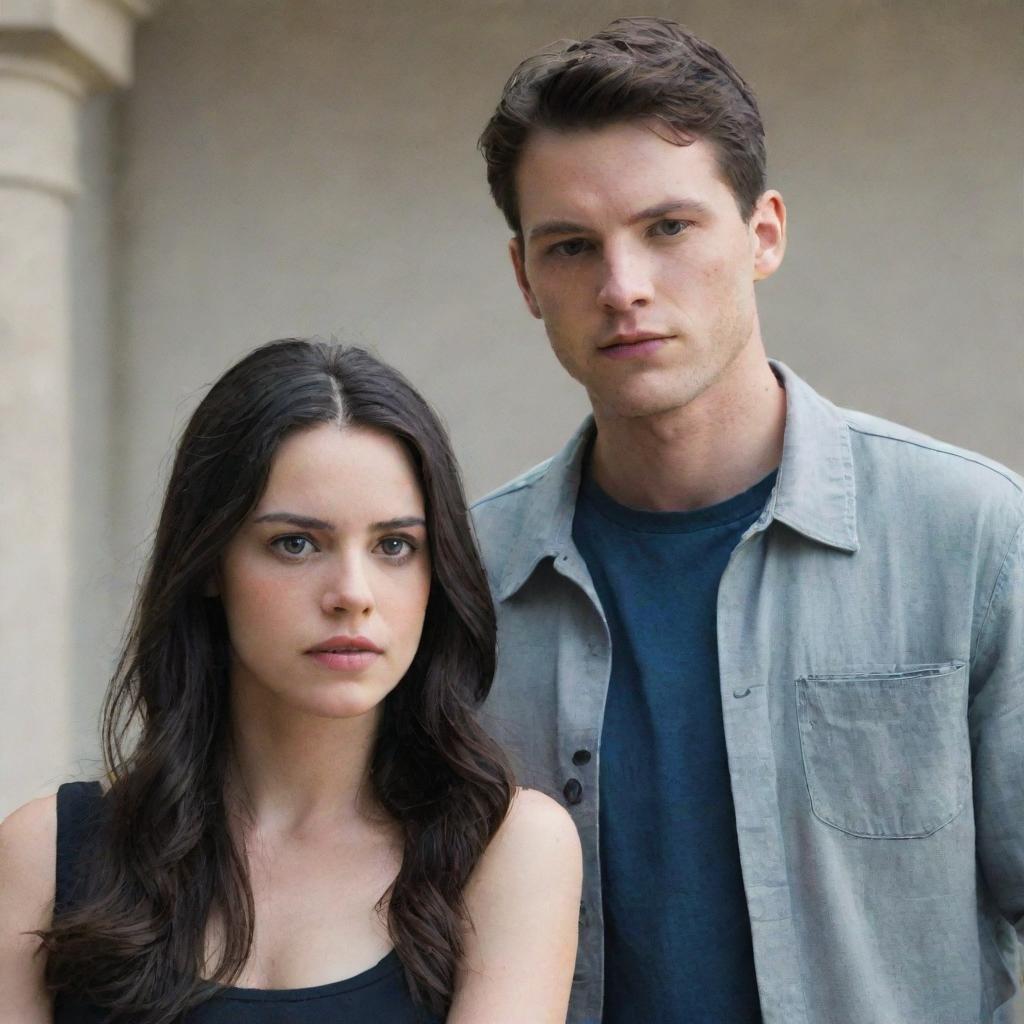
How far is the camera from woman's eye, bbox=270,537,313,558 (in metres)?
2.56

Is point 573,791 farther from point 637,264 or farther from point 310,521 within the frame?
point 637,264

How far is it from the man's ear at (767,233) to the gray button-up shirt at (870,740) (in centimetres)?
34

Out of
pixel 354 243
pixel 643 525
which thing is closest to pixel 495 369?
pixel 354 243

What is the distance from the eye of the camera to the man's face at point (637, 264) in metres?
2.85

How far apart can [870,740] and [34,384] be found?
8.20 feet

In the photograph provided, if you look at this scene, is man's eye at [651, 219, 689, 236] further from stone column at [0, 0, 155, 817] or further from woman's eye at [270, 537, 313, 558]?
stone column at [0, 0, 155, 817]

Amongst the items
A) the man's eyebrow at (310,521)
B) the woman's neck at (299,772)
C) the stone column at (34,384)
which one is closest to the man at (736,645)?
the woman's neck at (299,772)

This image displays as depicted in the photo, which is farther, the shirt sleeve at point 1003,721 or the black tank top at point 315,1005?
the shirt sleeve at point 1003,721

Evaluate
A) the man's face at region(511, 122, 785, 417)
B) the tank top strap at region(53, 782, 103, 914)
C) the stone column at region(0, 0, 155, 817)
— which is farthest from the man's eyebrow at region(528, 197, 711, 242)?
the stone column at region(0, 0, 155, 817)

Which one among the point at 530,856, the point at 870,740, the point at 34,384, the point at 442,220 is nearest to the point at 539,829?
the point at 530,856

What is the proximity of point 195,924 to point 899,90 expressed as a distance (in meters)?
3.36

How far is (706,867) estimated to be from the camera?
2816mm

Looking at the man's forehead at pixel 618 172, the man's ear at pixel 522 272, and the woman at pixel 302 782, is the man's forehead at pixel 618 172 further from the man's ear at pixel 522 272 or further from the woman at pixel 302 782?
the woman at pixel 302 782

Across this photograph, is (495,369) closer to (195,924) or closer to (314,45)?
(314,45)
